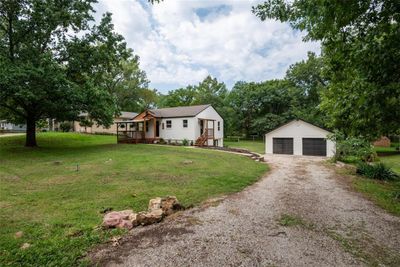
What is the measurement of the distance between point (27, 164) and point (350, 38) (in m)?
13.9

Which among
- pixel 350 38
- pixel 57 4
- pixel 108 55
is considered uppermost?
pixel 57 4

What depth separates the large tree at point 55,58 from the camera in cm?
1309

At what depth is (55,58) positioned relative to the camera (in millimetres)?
15641

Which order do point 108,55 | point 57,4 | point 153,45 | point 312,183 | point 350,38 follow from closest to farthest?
1. point 350,38
2. point 312,183
3. point 57,4
4. point 153,45
5. point 108,55

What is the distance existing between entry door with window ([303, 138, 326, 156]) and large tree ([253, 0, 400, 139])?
13.8 metres

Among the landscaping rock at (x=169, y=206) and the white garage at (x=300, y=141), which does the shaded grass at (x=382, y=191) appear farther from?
the white garage at (x=300, y=141)

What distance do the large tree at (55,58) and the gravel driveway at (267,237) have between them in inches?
493

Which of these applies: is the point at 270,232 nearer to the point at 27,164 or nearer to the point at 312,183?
the point at 312,183

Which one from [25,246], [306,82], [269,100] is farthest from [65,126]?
[306,82]

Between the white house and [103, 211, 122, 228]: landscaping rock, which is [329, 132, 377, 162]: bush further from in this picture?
[103, 211, 122, 228]: landscaping rock

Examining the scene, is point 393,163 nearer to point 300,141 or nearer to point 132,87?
point 300,141

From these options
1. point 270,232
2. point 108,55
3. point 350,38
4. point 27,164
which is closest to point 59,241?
point 270,232

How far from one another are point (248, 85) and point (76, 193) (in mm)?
38011

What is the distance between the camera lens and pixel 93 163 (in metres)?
11.5
